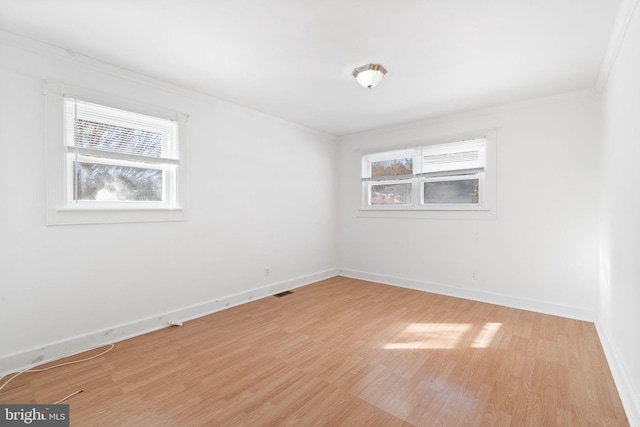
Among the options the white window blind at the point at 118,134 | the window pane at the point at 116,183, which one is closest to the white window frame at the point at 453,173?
the white window blind at the point at 118,134

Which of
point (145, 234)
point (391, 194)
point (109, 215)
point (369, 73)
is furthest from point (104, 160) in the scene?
point (391, 194)

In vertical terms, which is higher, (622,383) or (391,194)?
(391,194)

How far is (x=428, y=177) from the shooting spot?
450cm

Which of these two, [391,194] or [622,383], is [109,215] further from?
[622,383]

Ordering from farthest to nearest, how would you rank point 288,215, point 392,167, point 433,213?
point 392,167
point 288,215
point 433,213

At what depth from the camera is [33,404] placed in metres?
1.88

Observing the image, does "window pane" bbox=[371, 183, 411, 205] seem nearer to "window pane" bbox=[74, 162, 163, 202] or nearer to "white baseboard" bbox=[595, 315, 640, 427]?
"white baseboard" bbox=[595, 315, 640, 427]

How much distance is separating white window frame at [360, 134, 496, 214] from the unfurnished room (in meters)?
0.03

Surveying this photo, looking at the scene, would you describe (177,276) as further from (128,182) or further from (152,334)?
(128,182)

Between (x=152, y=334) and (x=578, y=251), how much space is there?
4.84 metres

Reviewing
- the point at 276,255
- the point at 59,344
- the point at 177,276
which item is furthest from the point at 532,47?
the point at 59,344

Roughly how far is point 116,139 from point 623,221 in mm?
4333

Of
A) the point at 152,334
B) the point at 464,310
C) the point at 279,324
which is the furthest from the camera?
the point at 464,310

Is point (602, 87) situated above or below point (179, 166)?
above
